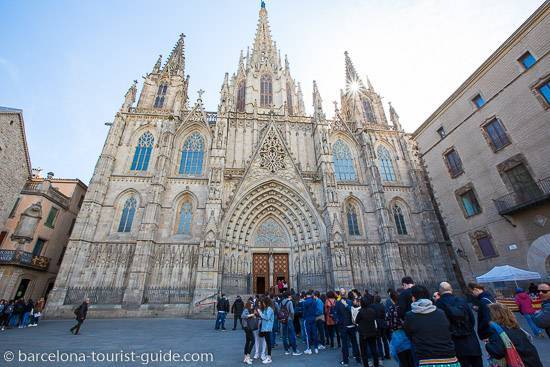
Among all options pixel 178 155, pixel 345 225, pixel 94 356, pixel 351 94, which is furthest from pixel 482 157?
pixel 178 155

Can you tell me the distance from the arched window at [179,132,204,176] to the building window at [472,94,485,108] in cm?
2164

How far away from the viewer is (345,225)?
1995 cm

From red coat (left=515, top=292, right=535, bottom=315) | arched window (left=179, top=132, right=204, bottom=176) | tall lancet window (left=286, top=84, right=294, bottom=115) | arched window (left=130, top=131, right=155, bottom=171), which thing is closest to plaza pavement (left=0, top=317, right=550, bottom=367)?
red coat (left=515, top=292, right=535, bottom=315)

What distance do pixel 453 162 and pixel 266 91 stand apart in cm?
2026

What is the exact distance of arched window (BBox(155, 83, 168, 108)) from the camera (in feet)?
81.0

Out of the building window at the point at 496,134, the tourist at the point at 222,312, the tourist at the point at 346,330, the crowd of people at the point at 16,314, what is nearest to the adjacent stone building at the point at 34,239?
the crowd of people at the point at 16,314

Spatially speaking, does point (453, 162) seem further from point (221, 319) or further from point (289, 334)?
point (221, 319)

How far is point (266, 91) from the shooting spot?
2831 cm

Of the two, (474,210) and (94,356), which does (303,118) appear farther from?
(94,356)

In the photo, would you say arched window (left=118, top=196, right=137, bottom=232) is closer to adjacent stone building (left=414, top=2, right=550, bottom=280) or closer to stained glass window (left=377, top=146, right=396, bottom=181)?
stained glass window (left=377, top=146, right=396, bottom=181)

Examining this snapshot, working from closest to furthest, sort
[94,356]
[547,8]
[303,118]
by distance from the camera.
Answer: [94,356] < [547,8] < [303,118]

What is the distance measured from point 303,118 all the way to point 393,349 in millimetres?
23063

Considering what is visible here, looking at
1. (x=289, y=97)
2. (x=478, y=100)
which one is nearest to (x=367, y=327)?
(x=478, y=100)

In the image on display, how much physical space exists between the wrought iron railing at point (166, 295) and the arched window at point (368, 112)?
81.4ft
